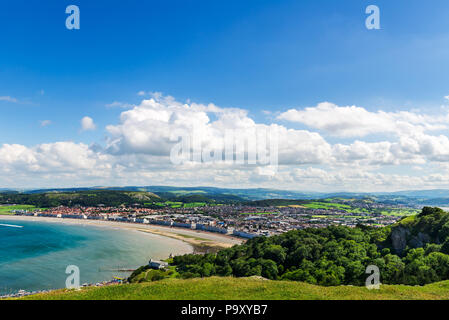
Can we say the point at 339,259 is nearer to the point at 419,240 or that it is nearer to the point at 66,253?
the point at 419,240

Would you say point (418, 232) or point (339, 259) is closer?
point (339, 259)

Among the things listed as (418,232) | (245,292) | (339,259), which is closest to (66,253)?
(339,259)

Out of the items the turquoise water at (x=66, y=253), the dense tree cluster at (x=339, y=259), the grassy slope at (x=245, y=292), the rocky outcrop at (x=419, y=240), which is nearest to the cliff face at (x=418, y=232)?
the rocky outcrop at (x=419, y=240)

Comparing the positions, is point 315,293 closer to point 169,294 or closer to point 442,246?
point 169,294

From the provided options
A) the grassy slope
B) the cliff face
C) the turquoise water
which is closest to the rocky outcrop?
the cliff face

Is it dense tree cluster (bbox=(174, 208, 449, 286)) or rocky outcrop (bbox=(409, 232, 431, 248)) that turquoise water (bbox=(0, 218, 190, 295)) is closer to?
dense tree cluster (bbox=(174, 208, 449, 286))

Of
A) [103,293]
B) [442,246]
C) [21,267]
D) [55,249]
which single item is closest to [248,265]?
[103,293]
